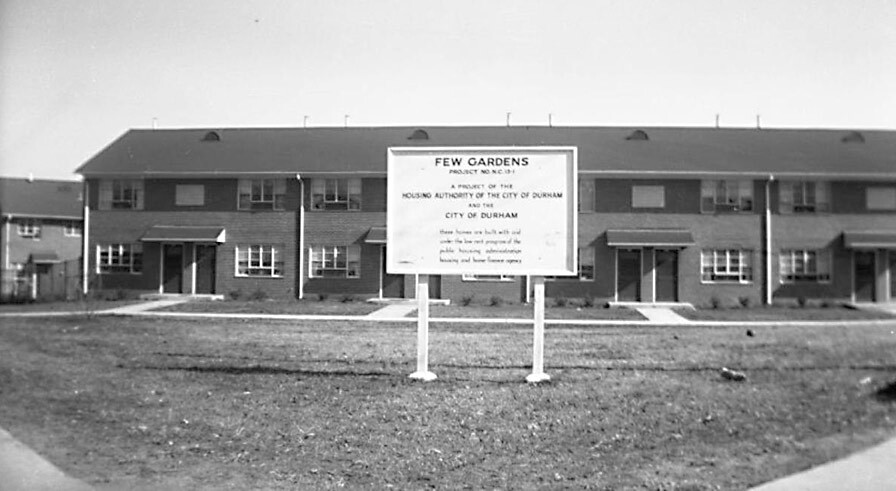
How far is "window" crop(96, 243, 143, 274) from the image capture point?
71.6ft

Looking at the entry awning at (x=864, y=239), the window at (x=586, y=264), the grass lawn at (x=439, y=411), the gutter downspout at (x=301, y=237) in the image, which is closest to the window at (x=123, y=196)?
the gutter downspout at (x=301, y=237)

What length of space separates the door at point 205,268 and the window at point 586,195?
10.7m

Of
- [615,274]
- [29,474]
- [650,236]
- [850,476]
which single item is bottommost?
[29,474]

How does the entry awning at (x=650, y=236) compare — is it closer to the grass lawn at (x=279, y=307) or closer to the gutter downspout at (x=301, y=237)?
the grass lawn at (x=279, y=307)

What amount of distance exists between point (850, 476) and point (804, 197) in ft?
45.5

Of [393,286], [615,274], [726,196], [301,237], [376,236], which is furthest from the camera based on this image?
[393,286]

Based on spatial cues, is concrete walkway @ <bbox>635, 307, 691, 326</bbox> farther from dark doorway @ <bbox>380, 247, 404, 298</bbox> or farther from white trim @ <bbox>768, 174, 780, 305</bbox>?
dark doorway @ <bbox>380, 247, 404, 298</bbox>

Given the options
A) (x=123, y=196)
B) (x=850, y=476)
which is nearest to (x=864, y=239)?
(x=850, y=476)

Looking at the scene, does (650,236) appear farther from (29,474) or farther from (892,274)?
(29,474)

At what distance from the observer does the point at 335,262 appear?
22.0m

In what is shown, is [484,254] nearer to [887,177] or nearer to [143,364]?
[143,364]

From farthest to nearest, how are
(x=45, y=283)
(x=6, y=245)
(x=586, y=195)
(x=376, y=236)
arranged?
(x=376, y=236), (x=586, y=195), (x=45, y=283), (x=6, y=245)

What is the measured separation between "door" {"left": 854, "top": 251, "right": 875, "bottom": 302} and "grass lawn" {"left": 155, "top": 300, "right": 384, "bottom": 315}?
38.6ft

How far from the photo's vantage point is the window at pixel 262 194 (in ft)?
72.1
